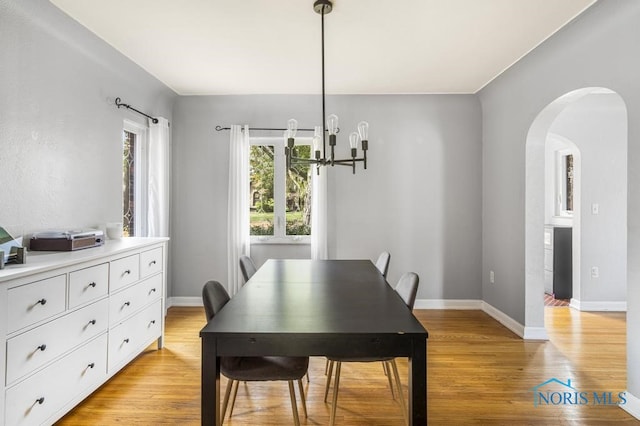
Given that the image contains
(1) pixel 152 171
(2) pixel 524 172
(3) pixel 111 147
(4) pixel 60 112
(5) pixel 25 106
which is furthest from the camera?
(1) pixel 152 171

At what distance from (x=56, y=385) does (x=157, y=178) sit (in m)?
2.27

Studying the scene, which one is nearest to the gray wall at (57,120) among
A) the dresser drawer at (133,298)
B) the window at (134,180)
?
the window at (134,180)

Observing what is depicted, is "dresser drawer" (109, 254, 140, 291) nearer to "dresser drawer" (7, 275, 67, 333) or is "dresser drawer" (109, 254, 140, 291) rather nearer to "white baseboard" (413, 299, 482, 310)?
"dresser drawer" (7, 275, 67, 333)

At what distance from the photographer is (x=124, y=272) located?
2.56 m

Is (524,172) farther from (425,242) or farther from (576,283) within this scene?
(576,283)

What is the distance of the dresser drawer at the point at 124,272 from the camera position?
2.42 meters

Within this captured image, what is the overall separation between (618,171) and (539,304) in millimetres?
2151

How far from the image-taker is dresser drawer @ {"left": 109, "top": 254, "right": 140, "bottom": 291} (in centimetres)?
242

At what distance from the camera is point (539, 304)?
3361 mm

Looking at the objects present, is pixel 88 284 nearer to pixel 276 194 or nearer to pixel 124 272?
pixel 124 272

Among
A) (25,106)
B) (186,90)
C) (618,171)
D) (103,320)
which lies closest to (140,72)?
(186,90)

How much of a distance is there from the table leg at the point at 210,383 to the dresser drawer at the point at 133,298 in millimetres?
1340

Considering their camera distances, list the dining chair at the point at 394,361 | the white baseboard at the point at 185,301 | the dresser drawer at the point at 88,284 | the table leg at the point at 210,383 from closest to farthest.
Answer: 1. the table leg at the point at 210,383
2. the dining chair at the point at 394,361
3. the dresser drawer at the point at 88,284
4. the white baseboard at the point at 185,301

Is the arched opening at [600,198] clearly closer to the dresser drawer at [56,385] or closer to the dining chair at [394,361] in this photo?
the dining chair at [394,361]
